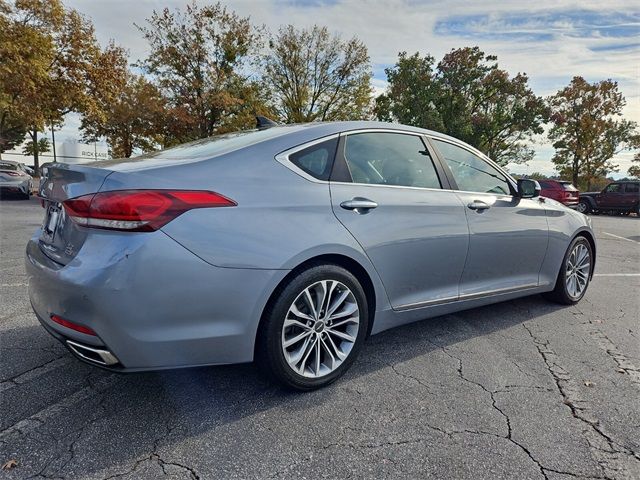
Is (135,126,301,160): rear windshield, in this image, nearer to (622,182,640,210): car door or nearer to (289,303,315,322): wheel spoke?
(289,303,315,322): wheel spoke

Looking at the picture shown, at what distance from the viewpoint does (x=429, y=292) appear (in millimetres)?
3164

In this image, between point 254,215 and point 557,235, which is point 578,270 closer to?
point 557,235

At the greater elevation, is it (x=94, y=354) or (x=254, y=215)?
(x=254, y=215)

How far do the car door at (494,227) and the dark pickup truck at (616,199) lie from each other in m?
21.4

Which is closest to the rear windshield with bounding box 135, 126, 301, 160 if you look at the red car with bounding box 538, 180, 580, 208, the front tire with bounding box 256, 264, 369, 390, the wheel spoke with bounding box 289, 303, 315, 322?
the front tire with bounding box 256, 264, 369, 390

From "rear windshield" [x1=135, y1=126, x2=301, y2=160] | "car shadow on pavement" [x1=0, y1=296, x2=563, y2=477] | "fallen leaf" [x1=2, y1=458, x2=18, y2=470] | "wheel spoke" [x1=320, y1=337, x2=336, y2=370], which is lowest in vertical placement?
"car shadow on pavement" [x1=0, y1=296, x2=563, y2=477]

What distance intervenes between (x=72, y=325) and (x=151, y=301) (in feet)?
1.42

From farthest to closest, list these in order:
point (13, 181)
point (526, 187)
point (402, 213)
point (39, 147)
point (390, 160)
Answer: point (39, 147)
point (13, 181)
point (526, 187)
point (390, 160)
point (402, 213)

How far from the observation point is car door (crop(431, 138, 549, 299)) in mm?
3410

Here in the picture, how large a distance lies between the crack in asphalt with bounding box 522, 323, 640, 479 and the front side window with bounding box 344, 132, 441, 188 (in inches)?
58.7

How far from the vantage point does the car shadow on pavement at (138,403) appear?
205 centimetres

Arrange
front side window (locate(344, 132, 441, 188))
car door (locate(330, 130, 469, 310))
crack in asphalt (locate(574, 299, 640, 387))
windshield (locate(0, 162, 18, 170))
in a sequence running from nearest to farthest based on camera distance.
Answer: car door (locate(330, 130, 469, 310)) < front side window (locate(344, 132, 441, 188)) < crack in asphalt (locate(574, 299, 640, 387)) < windshield (locate(0, 162, 18, 170))

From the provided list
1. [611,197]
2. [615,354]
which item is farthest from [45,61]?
[611,197]

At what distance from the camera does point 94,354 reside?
2.14 m
